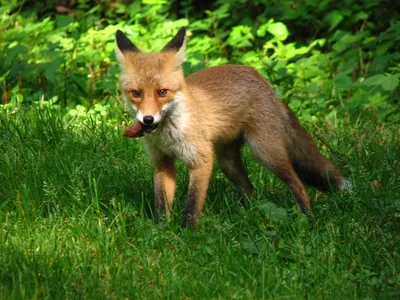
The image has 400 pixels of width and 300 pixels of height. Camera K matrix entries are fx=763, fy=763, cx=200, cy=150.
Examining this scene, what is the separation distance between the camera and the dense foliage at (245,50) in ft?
24.8

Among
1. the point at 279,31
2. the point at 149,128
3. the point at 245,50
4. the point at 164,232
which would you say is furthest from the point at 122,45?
the point at 245,50

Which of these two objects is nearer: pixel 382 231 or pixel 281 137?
pixel 382 231

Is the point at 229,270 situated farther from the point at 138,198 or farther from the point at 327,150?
the point at 327,150

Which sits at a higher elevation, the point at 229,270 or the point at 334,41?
the point at 229,270

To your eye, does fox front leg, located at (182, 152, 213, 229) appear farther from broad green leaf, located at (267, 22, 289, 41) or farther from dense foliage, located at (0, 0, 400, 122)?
broad green leaf, located at (267, 22, 289, 41)

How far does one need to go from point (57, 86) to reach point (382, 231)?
4.78 m

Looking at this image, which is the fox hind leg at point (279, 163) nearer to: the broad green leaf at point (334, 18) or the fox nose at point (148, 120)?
the fox nose at point (148, 120)

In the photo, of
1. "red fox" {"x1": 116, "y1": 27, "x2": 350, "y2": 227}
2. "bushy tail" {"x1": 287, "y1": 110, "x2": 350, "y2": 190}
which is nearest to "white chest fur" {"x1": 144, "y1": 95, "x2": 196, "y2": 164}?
"red fox" {"x1": 116, "y1": 27, "x2": 350, "y2": 227}

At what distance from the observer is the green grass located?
385 centimetres

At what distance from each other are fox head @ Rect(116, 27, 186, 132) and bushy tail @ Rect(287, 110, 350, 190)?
40.8 inches

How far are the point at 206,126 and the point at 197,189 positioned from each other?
0.45 m

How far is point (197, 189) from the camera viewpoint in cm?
498

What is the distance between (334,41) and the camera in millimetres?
8789

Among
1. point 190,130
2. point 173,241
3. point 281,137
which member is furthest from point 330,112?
point 173,241
